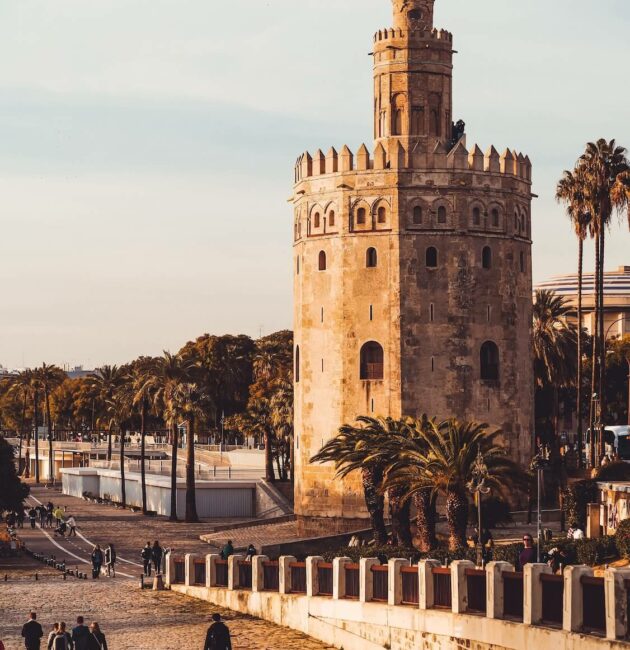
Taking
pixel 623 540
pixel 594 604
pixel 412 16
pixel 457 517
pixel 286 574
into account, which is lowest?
pixel 286 574

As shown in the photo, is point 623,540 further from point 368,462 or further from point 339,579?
point 368,462

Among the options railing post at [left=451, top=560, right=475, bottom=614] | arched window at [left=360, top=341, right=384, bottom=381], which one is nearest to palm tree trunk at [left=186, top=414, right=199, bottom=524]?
arched window at [left=360, top=341, right=384, bottom=381]

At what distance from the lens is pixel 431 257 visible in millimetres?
60625

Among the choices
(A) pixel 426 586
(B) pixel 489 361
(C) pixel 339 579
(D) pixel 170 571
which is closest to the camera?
(A) pixel 426 586

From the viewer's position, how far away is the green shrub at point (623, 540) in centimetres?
3406

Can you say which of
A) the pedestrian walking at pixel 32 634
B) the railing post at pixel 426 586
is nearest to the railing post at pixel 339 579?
the railing post at pixel 426 586

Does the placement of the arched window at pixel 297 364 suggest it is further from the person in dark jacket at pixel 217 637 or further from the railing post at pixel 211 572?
the person in dark jacket at pixel 217 637

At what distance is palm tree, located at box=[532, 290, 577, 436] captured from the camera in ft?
240

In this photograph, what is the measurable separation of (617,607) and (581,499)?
19949 millimetres

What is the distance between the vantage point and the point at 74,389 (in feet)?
518

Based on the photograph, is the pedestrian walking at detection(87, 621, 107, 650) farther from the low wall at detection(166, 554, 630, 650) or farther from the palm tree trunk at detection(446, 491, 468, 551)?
the palm tree trunk at detection(446, 491, 468, 551)

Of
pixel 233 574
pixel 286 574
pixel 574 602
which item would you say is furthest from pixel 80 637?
pixel 233 574

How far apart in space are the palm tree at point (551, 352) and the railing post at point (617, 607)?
4612 cm

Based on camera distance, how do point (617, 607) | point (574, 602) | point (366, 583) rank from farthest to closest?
1. point (366, 583)
2. point (574, 602)
3. point (617, 607)
